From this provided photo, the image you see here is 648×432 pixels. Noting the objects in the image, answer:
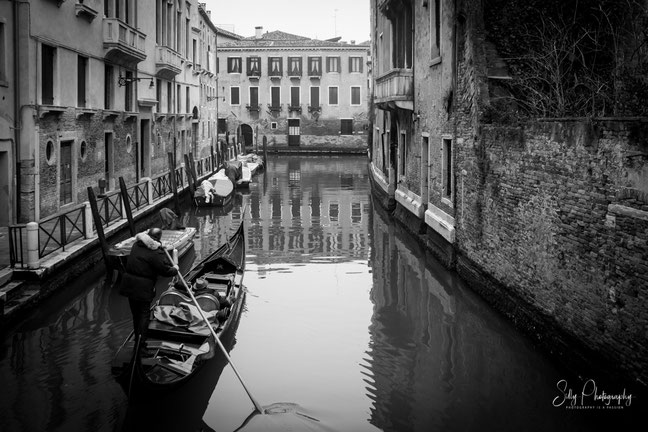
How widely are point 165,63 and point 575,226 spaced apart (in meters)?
14.1

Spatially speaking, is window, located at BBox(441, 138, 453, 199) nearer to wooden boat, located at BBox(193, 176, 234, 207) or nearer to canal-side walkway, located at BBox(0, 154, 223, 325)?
canal-side walkway, located at BBox(0, 154, 223, 325)

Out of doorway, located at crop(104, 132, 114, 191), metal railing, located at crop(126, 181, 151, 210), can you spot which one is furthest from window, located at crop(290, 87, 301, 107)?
metal railing, located at crop(126, 181, 151, 210)

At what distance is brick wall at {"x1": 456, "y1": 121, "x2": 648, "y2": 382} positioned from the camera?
16.4 feet

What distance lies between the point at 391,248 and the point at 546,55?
→ 15.2 feet

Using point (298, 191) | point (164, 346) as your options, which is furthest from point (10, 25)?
point (298, 191)

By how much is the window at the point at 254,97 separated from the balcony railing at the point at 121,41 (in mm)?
24498

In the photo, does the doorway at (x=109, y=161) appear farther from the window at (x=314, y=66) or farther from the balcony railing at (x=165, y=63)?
the window at (x=314, y=66)

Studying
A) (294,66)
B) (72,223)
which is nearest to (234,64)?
(294,66)

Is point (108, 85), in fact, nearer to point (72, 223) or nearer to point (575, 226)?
point (72, 223)

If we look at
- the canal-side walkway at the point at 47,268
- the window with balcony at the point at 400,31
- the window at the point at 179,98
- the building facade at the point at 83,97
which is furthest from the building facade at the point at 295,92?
the canal-side walkway at the point at 47,268

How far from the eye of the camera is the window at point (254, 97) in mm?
40594

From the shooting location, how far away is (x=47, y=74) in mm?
11383

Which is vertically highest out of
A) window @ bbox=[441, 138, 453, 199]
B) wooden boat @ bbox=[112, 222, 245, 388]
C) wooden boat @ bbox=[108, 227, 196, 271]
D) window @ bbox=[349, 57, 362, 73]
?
window @ bbox=[349, 57, 362, 73]

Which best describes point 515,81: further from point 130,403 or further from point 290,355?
point 130,403
